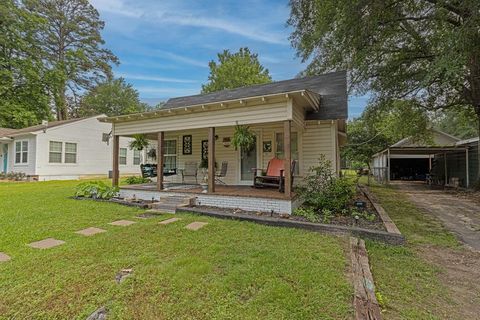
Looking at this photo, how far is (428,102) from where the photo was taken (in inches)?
535

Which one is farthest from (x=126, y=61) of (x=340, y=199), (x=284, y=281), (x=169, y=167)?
(x=284, y=281)

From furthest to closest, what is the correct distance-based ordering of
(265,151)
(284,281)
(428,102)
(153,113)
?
(428,102) → (265,151) → (153,113) → (284,281)

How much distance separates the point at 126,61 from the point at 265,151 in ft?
96.8

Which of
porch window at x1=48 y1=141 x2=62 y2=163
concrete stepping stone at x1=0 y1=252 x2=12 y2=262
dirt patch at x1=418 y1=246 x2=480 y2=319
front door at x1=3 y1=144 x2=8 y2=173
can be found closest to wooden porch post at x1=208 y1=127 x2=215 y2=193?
concrete stepping stone at x1=0 y1=252 x2=12 y2=262

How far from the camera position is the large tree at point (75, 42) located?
81.0 feet

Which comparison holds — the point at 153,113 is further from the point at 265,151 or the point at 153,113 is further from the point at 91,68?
the point at 91,68

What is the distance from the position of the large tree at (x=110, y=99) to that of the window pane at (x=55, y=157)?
598 inches

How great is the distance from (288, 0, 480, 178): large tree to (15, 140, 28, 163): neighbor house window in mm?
16884

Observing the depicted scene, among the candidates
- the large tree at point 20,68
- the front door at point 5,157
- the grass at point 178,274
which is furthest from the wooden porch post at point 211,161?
the front door at point 5,157

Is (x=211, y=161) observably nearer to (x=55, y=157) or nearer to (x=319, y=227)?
(x=319, y=227)

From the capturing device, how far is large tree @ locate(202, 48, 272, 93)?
29969 millimetres

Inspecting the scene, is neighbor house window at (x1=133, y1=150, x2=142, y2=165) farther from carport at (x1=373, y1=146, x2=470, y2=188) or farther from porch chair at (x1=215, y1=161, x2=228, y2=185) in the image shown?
carport at (x1=373, y1=146, x2=470, y2=188)

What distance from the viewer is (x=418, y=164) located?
2389 cm

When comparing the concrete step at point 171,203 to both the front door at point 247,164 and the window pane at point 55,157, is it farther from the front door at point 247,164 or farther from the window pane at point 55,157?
the window pane at point 55,157
